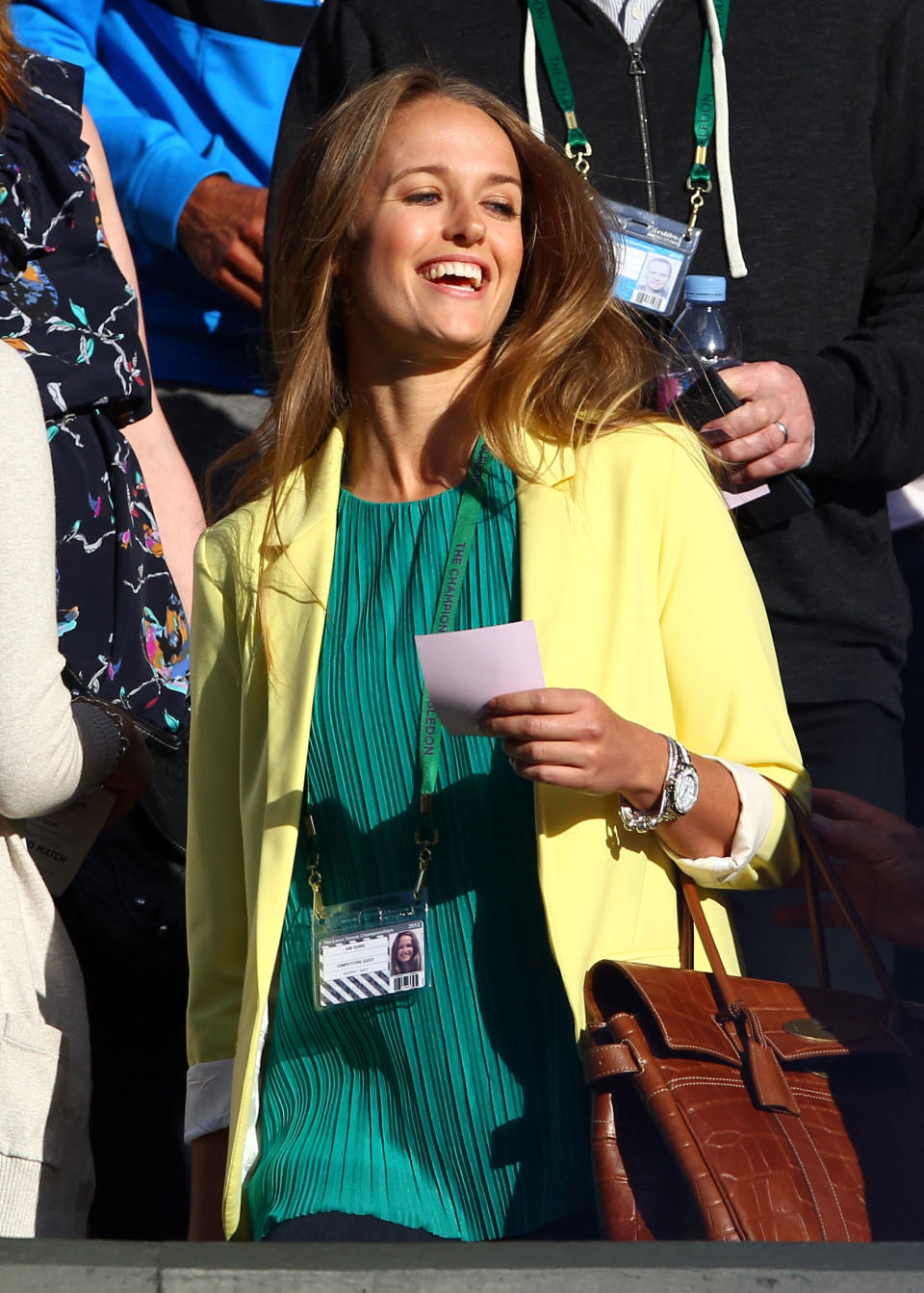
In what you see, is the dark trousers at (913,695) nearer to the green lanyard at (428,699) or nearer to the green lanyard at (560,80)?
the green lanyard at (560,80)

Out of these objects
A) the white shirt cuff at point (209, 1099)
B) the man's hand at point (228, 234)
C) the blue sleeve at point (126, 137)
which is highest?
the blue sleeve at point (126, 137)

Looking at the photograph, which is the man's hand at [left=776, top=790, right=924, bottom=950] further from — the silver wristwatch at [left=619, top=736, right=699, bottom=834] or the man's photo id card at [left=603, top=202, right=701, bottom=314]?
the man's photo id card at [left=603, top=202, right=701, bottom=314]

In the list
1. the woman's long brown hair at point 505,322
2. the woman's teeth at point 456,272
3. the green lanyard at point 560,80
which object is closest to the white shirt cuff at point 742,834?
the woman's long brown hair at point 505,322

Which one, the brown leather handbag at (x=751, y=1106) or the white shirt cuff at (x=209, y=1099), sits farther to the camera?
the white shirt cuff at (x=209, y=1099)

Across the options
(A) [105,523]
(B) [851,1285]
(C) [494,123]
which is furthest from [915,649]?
(B) [851,1285]

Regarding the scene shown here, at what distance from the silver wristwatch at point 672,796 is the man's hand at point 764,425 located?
767 mm

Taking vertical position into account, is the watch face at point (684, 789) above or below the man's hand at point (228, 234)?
below

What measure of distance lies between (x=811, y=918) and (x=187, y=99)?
108 inches

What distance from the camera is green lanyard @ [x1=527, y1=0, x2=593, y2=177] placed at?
3207 millimetres

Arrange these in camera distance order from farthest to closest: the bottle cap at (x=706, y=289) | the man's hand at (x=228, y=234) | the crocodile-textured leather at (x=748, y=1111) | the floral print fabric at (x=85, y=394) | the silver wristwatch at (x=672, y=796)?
1. the man's hand at (x=228, y=234)
2. the floral print fabric at (x=85, y=394)
3. the bottle cap at (x=706, y=289)
4. the silver wristwatch at (x=672, y=796)
5. the crocodile-textured leather at (x=748, y=1111)

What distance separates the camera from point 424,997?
92.1 inches

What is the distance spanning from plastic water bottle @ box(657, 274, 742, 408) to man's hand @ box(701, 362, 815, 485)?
0.20ft

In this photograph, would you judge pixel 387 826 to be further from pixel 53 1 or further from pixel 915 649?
pixel 53 1

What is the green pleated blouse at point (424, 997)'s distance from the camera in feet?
7.39
